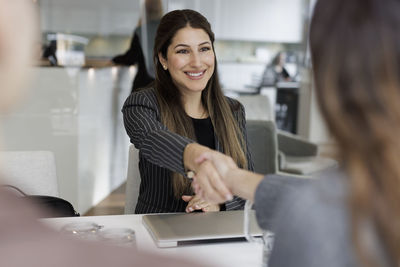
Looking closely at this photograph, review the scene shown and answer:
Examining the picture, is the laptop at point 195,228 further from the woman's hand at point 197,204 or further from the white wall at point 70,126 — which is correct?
the white wall at point 70,126

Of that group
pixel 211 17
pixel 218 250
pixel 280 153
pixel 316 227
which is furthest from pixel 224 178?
pixel 211 17

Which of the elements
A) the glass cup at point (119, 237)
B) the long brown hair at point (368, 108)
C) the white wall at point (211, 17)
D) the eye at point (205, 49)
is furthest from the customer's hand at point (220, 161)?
the white wall at point (211, 17)

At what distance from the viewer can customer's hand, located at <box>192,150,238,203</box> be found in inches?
51.6

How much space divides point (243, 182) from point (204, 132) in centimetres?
101

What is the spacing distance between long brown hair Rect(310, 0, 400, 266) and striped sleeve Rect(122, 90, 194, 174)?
0.96m

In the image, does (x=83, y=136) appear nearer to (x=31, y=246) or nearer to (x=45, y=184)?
(x=45, y=184)

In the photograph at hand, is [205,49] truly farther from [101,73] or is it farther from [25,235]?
[25,235]

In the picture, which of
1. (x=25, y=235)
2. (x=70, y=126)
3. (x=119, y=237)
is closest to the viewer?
(x=25, y=235)

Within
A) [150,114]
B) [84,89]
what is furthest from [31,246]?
[84,89]

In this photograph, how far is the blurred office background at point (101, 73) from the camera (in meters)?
3.49

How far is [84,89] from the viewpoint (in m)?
3.62

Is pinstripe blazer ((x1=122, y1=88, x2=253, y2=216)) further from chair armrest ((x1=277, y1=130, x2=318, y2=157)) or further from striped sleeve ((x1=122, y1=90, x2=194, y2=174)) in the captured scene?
chair armrest ((x1=277, y1=130, x2=318, y2=157))

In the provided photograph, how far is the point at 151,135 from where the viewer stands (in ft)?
5.76

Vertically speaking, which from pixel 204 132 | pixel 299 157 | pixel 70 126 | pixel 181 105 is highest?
pixel 181 105
